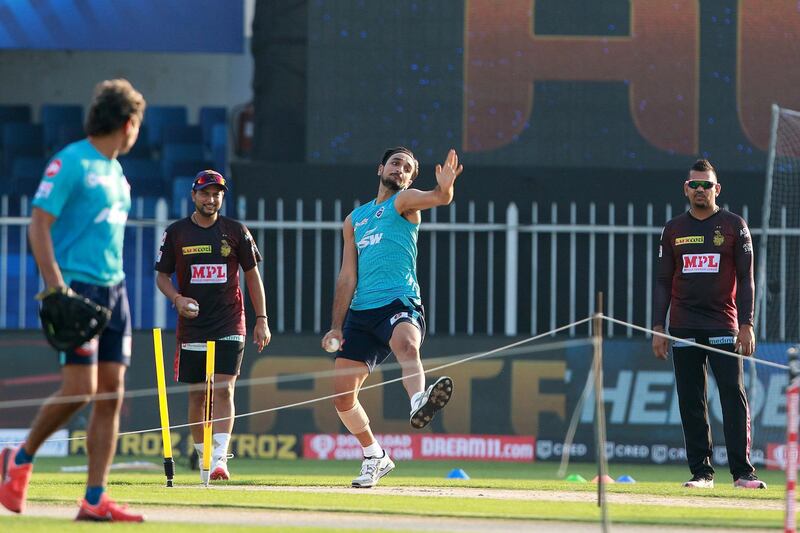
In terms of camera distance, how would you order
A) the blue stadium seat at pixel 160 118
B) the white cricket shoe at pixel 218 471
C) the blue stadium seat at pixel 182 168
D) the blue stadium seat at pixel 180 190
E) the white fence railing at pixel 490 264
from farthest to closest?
the blue stadium seat at pixel 160 118 → the blue stadium seat at pixel 182 168 → the blue stadium seat at pixel 180 190 → the white fence railing at pixel 490 264 → the white cricket shoe at pixel 218 471

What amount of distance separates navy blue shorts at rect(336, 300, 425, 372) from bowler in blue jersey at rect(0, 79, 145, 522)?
8.40 feet

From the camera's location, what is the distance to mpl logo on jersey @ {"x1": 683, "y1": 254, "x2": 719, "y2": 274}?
10578 millimetres

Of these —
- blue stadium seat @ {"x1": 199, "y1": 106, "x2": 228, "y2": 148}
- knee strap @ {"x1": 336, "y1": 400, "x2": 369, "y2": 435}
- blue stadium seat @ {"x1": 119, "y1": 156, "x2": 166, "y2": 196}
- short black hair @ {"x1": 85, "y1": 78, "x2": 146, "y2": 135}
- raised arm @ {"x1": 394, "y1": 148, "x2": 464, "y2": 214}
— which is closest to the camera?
short black hair @ {"x1": 85, "y1": 78, "x2": 146, "y2": 135}

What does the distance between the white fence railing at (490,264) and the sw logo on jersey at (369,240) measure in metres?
5.17

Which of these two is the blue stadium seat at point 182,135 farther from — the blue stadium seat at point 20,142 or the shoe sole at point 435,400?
the shoe sole at point 435,400

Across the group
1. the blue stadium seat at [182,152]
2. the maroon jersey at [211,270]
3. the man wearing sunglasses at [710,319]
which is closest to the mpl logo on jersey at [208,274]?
the maroon jersey at [211,270]

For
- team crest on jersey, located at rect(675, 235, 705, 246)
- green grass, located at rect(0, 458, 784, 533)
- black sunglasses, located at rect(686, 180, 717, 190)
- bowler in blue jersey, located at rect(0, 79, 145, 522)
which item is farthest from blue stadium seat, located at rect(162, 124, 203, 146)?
bowler in blue jersey, located at rect(0, 79, 145, 522)

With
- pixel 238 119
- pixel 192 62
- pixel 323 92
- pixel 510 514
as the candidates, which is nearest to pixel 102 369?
pixel 510 514

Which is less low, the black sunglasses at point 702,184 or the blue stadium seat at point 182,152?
the blue stadium seat at point 182,152

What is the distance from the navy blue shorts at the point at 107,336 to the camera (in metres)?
7.13

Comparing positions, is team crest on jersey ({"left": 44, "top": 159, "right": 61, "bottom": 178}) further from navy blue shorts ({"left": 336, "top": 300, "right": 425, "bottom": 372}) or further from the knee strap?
the knee strap

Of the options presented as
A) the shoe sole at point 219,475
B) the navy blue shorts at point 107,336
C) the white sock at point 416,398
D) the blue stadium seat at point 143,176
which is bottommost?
the shoe sole at point 219,475

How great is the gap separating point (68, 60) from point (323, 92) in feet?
33.7

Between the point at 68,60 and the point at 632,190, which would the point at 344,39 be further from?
the point at 68,60
